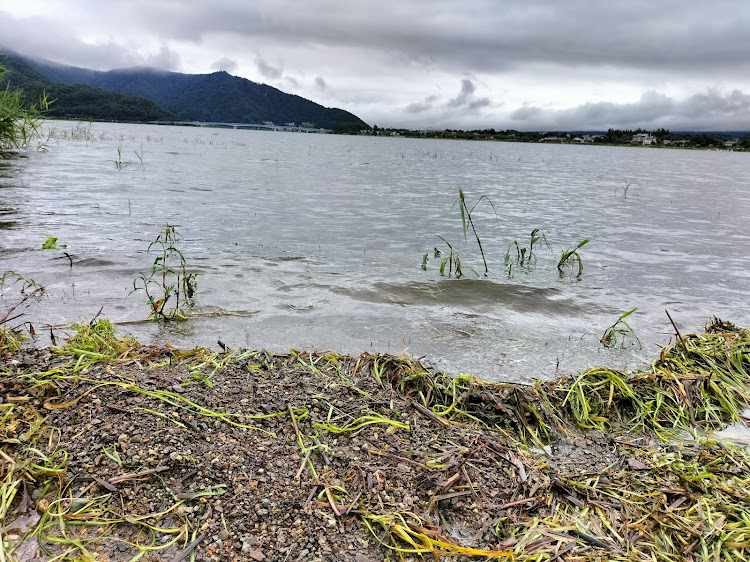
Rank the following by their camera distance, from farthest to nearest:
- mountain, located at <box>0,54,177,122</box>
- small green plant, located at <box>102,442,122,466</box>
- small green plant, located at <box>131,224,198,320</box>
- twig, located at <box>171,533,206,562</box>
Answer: mountain, located at <box>0,54,177,122</box> → small green plant, located at <box>131,224,198,320</box> → small green plant, located at <box>102,442,122,466</box> → twig, located at <box>171,533,206,562</box>

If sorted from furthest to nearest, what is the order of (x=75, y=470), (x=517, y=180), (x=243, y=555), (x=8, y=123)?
1. (x=517, y=180)
2. (x=8, y=123)
3. (x=75, y=470)
4. (x=243, y=555)

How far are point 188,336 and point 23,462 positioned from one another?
2.70 meters

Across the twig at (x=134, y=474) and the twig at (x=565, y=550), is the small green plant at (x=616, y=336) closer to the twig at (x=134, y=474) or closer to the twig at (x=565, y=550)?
the twig at (x=565, y=550)

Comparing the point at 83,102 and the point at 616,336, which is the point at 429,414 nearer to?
the point at 616,336

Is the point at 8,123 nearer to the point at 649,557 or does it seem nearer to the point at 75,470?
the point at 75,470

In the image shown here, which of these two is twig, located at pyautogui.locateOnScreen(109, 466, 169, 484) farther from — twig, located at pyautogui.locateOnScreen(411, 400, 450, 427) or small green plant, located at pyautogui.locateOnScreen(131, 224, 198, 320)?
small green plant, located at pyautogui.locateOnScreen(131, 224, 198, 320)

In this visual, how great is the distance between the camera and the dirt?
2.26 m

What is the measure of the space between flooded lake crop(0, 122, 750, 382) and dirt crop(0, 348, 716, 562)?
1.51m

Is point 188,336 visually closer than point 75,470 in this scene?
No

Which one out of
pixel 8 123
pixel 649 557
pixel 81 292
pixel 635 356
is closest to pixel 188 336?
pixel 81 292

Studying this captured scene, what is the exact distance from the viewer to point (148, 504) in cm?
236

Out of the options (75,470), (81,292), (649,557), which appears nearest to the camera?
(649,557)

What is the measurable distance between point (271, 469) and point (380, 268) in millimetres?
6119

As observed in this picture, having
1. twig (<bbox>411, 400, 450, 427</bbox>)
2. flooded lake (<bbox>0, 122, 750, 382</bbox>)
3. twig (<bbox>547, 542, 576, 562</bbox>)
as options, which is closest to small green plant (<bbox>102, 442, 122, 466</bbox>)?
twig (<bbox>411, 400, 450, 427</bbox>)
